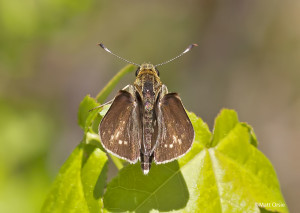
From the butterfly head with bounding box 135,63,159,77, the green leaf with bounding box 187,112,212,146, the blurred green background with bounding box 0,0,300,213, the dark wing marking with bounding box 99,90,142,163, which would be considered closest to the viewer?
the dark wing marking with bounding box 99,90,142,163

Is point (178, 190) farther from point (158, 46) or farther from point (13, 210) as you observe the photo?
point (158, 46)

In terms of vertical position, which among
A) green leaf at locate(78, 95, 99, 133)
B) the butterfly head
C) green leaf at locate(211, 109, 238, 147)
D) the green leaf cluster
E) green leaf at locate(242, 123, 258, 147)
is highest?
the butterfly head

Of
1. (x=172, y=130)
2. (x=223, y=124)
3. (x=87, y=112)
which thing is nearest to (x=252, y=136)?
(x=223, y=124)

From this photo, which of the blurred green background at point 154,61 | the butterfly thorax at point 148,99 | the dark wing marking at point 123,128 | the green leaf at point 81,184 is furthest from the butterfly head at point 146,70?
the blurred green background at point 154,61

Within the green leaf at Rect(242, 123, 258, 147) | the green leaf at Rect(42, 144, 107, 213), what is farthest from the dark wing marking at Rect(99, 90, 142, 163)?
the green leaf at Rect(242, 123, 258, 147)

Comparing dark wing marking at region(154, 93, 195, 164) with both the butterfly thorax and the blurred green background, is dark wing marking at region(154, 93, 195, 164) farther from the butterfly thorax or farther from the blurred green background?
the blurred green background

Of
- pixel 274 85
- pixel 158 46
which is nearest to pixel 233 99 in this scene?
pixel 274 85
